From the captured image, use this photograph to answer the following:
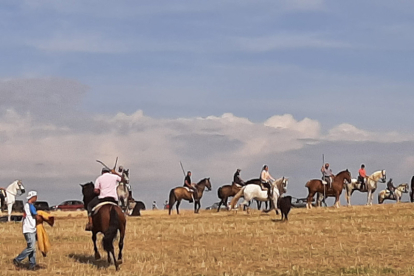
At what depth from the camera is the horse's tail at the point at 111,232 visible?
1675 centimetres

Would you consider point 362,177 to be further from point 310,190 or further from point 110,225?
point 110,225

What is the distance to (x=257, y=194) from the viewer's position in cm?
3619

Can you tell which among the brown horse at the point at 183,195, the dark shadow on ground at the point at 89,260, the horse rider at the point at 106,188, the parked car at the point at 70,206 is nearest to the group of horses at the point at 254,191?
the brown horse at the point at 183,195

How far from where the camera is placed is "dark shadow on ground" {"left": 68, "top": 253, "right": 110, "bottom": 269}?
703 inches

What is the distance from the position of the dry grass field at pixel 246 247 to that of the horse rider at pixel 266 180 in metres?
3.24

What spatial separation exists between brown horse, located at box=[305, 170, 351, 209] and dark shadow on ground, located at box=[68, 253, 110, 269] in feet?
71.0

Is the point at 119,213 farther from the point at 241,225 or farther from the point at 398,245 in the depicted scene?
the point at 241,225

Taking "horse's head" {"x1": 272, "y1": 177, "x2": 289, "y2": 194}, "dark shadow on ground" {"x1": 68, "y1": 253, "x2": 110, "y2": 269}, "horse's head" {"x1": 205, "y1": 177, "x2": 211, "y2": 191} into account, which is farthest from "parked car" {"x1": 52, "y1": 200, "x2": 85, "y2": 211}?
"dark shadow on ground" {"x1": 68, "y1": 253, "x2": 110, "y2": 269}

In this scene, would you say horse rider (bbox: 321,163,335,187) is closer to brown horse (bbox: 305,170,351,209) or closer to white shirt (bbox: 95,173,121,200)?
brown horse (bbox: 305,170,351,209)

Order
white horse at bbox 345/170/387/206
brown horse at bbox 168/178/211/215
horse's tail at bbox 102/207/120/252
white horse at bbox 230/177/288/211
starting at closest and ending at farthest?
horse's tail at bbox 102/207/120/252 → white horse at bbox 230/177/288/211 → brown horse at bbox 168/178/211/215 → white horse at bbox 345/170/387/206

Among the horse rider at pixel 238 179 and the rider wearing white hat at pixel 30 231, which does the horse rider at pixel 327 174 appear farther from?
the rider wearing white hat at pixel 30 231

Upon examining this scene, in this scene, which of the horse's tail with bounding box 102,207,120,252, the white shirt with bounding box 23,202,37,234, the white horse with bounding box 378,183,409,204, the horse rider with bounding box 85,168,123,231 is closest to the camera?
the horse's tail with bounding box 102,207,120,252

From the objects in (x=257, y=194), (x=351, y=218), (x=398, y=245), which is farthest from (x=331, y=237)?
(x=257, y=194)

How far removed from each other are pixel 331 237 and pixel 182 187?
19154 millimetres
